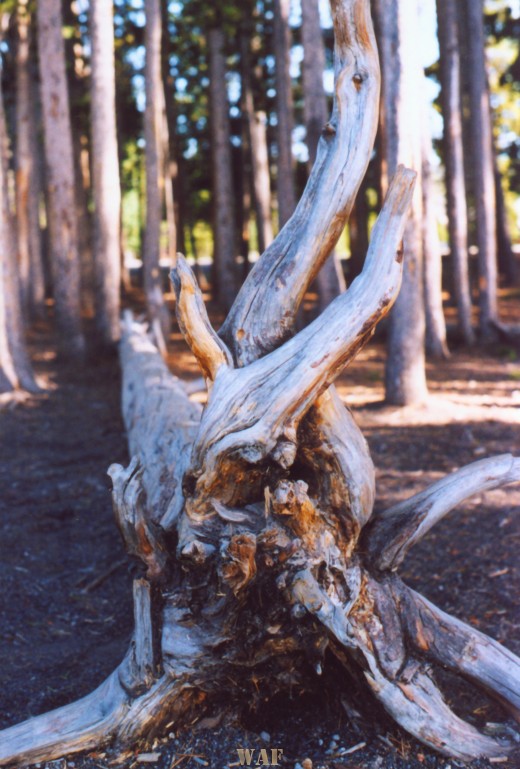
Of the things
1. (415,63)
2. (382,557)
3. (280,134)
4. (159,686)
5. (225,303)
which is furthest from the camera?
(225,303)

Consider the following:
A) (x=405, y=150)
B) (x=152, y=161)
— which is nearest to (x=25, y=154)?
(x=152, y=161)

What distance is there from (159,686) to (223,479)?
81 cm

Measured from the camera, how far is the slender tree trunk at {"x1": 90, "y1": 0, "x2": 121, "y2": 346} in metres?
12.0

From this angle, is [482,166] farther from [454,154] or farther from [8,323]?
[8,323]

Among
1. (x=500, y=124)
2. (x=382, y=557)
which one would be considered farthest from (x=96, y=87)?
(x=500, y=124)

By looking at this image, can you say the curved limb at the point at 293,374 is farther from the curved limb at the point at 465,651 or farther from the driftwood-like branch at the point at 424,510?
the curved limb at the point at 465,651

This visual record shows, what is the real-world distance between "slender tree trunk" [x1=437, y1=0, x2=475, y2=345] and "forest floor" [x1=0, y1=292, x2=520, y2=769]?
347cm

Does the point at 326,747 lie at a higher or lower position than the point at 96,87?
lower

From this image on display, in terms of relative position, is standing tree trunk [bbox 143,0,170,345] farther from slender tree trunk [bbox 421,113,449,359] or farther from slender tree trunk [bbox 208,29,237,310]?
slender tree trunk [bbox 421,113,449,359]

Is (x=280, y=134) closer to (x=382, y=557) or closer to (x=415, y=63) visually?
(x=415, y=63)

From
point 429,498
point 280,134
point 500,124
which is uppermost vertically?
point 500,124

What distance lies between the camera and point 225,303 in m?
17.0

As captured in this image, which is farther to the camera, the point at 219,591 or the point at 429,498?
the point at 429,498

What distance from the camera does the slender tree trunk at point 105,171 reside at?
11953mm
